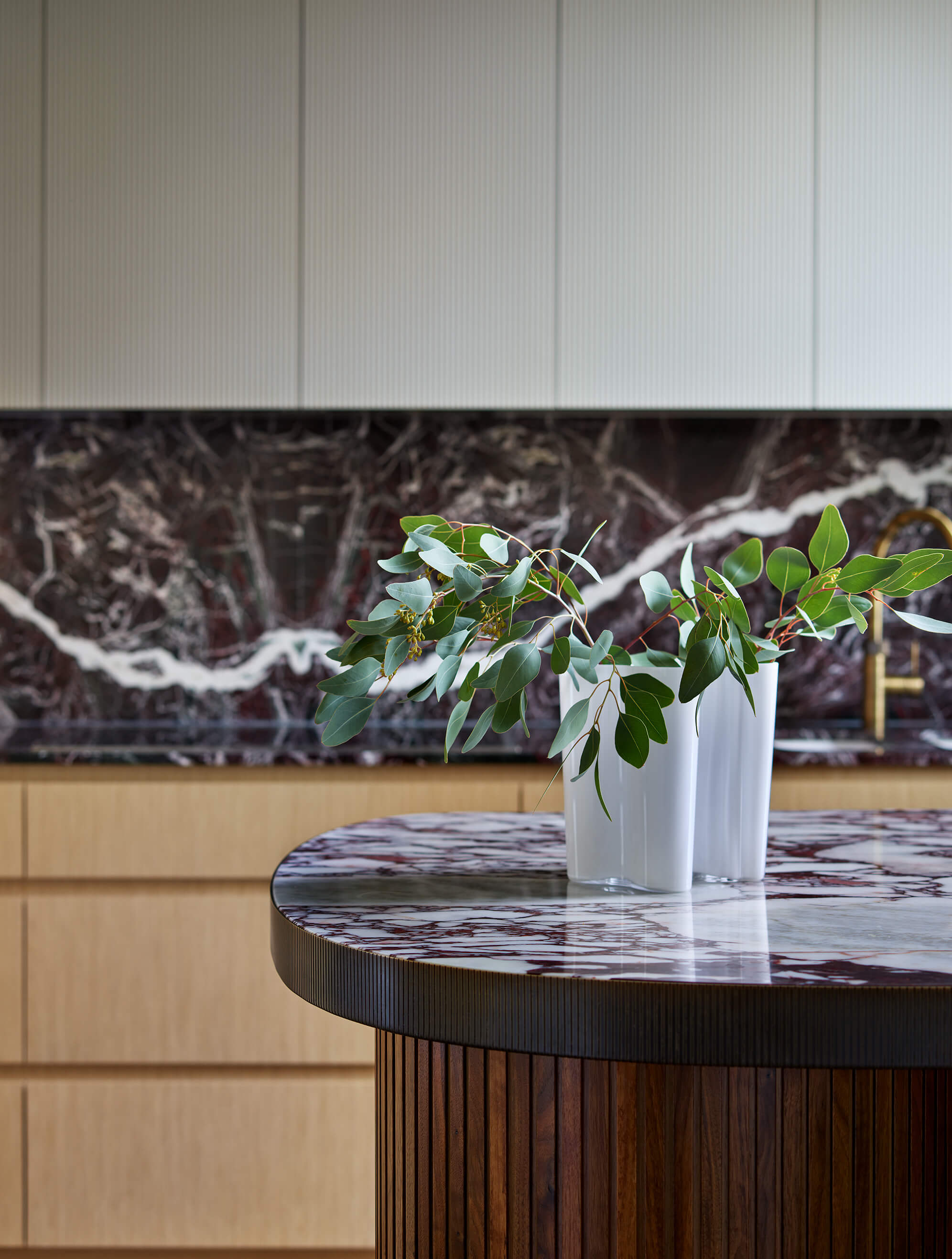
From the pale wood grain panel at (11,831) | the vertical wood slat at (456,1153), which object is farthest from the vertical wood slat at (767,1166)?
the pale wood grain panel at (11,831)

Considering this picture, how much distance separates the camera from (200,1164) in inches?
74.0

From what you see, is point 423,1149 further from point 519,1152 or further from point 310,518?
point 310,518

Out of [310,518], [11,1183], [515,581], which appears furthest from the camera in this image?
[310,518]

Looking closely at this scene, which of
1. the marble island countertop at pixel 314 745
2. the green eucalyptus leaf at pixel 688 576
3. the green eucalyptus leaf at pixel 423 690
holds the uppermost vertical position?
the green eucalyptus leaf at pixel 688 576

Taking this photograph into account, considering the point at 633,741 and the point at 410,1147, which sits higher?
the point at 633,741

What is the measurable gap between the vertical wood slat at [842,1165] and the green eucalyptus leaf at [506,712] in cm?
34

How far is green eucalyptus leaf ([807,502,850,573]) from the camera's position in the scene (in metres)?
0.84

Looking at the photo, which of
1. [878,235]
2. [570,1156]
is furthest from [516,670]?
[878,235]

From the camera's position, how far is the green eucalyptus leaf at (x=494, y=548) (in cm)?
78

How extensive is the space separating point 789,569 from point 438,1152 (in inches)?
21.3

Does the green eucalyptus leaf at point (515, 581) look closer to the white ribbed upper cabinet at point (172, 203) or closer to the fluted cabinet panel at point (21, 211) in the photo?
the white ribbed upper cabinet at point (172, 203)

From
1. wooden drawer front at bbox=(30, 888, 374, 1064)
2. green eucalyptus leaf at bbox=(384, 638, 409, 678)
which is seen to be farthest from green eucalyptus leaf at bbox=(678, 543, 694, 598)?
wooden drawer front at bbox=(30, 888, 374, 1064)

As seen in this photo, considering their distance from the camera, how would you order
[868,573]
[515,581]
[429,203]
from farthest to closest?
[429,203] → [868,573] → [515,581]

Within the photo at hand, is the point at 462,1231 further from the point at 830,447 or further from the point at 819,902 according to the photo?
the point at 830,447
